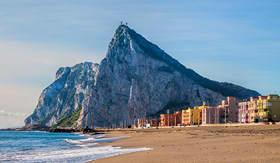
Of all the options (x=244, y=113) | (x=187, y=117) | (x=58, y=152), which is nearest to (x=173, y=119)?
(x=187, y=117)

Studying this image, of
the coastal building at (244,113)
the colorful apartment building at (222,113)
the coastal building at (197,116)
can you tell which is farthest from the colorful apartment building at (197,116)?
the coastal building at (244,113)

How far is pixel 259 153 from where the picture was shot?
789 inches

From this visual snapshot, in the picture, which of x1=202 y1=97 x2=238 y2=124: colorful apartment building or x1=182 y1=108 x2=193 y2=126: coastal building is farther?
x1=182 y1=108 x2=193 y2=126: coastal building

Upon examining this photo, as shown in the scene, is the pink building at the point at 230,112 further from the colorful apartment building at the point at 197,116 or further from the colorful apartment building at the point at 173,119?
the colorful apartment building at the point at 173,119

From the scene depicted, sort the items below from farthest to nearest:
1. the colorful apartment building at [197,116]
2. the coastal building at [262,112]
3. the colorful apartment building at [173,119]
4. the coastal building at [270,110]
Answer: the colorful apartment building at [173,119] < the colorful apartment building at [197,116] < the coastal building at [262,112] < the coastal building at [270,110]

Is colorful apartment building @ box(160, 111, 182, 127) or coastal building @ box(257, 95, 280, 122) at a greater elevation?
coastal building @ box(257, 95, 280, 122)

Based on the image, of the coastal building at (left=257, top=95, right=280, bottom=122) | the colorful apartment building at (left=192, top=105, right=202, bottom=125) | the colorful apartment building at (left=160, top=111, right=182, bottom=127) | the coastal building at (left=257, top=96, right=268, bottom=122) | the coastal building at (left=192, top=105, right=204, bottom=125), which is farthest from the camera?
the colorful apartment building at (left=160, top=111, right=182, bottom=127)

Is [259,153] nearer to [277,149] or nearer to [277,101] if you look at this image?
[277,149]

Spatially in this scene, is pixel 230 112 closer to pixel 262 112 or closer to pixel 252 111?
pixel 252 111

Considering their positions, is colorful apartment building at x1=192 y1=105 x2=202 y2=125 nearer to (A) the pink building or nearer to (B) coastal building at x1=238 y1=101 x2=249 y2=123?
(A) the pink building

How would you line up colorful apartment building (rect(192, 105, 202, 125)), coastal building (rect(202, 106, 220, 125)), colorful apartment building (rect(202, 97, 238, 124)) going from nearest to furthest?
1. colorful apartment building (rect(202, 97, 238, 124))
2. coastal building (rect(202, 106, 220, 125))
3. colorful apartment building (rect(192, 105, 202, 125))

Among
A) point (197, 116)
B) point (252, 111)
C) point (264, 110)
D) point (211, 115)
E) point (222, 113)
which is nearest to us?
point (264, 110)

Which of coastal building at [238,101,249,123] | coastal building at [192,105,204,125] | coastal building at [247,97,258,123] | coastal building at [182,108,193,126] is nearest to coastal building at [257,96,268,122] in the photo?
coastal building at [247,97,258,123]

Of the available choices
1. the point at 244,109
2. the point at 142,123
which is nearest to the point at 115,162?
the point at 244,109
